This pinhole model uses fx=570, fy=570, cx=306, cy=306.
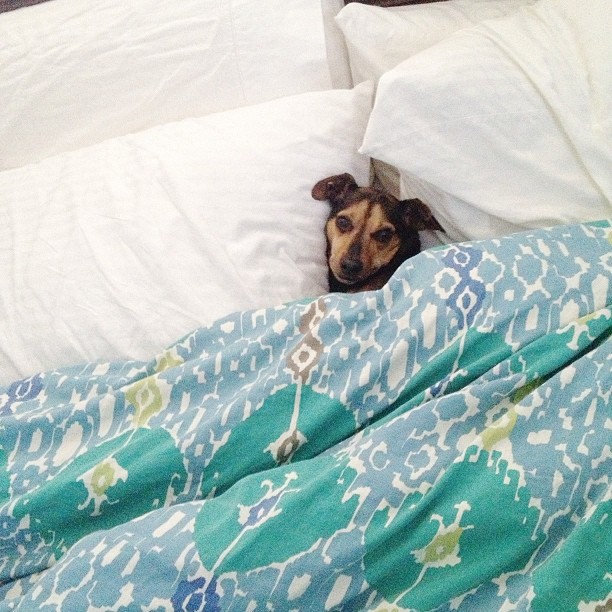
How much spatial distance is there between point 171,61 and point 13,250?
50cm

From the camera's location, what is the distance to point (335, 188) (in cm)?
113

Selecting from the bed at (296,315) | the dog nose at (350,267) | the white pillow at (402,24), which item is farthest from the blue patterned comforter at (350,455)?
the white pillow at (402,24)

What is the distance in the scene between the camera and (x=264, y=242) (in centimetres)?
104

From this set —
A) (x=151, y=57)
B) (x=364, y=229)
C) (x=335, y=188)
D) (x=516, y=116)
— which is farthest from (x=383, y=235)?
(x=151, y=57)

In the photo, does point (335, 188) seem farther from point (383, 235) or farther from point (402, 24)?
point (402, 24)

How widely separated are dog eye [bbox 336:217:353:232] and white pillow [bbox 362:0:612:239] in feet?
0.60

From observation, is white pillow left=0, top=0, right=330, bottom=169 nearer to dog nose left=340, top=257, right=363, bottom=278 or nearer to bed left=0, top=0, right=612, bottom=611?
bed left=0, top=0, right=612, bottom=611

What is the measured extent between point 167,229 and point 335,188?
0.34 metres

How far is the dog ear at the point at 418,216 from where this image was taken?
44.8 inches

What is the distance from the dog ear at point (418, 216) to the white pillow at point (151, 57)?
329 mm

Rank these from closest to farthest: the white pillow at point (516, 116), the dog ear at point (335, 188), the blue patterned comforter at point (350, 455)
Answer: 1. the blue patterned comforter at point (350, 455)
2. the white pillow at point (516, 116)
3. the dog ear at point (335, 188)

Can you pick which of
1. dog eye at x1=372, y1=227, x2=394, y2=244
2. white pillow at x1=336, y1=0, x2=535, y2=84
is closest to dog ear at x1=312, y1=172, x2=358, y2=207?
dog eye at x1=372, y1=227, x2=394, y2=244

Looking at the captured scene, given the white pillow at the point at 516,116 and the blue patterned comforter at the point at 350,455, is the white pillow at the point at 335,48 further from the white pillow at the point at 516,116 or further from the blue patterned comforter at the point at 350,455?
the blue patterned comforter at the point at 350,455

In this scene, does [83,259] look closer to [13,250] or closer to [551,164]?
[13,250]
